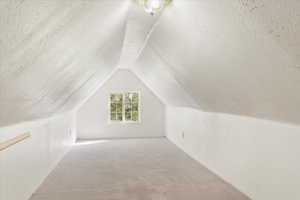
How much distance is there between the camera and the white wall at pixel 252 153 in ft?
8.11

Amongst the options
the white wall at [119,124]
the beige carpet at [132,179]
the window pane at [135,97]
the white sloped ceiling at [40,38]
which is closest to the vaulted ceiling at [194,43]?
the white sloped ceiling at [40,38]

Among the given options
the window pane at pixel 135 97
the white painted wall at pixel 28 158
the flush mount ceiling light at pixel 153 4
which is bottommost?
the white painted wall at pixel 28 158

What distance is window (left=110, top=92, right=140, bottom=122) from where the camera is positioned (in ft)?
28.8

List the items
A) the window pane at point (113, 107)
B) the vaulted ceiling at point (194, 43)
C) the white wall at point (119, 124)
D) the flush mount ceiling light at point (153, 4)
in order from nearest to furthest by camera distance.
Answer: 1. the vaulted ceiling at point (194, 43)
2. the flush mount ceiling light at point (153, 4)
3. the white wall at point (119, 124)
4. the window pane at point (113, 107)

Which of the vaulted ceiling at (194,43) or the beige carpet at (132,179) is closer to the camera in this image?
the vaulted ceiling at (194,43)

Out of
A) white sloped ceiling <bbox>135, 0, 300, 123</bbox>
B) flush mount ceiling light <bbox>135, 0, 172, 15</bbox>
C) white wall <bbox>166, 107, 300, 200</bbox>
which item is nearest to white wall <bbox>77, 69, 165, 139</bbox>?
white wall <bbox>166, 107, 300, 200</bbox>

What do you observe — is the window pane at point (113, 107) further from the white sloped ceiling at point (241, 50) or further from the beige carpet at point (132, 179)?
the white sloped ceiling at point (241, 50)

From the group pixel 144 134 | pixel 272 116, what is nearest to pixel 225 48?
pixel 272 116

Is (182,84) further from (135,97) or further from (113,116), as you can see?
(113,116)

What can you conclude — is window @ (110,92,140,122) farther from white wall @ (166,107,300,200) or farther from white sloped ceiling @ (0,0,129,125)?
white sloped ceiling @ (0,0,129,125)

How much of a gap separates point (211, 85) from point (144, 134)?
5658mm

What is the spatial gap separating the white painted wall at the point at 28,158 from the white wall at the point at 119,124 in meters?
3.26

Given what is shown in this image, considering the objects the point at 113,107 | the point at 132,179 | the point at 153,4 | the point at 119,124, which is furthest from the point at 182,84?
the point at 113,107

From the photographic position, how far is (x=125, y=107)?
884 centimetres
